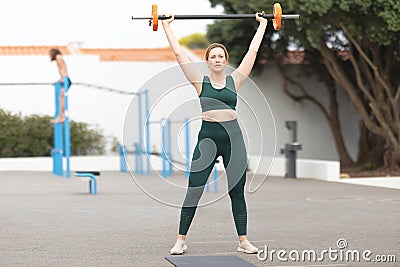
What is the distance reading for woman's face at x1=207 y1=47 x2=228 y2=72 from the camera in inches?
298

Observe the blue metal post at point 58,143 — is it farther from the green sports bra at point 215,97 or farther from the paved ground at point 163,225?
the green sports bra at point 215,97

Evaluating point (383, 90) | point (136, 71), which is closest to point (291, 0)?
point (383, 90)

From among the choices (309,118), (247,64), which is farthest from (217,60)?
(309,118)

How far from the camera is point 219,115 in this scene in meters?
7.46

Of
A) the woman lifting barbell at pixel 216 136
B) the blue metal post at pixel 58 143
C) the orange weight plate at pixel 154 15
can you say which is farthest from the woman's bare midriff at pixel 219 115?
the blue metal post at pixel 58 143

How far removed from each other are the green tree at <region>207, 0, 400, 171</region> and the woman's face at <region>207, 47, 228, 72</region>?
415 inches

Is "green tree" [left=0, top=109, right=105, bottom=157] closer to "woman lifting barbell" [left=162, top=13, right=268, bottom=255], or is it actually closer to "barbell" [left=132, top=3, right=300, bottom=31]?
"barbell" [left=132, top=3, right=300, bottom=31]

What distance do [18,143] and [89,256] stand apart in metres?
16.0

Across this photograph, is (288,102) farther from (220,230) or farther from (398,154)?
(220,230)

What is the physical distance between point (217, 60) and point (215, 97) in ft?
1.12

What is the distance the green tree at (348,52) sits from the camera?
1825cm

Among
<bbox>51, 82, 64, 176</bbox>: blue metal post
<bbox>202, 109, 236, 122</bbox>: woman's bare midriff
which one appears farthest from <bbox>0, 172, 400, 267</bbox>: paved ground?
<bbox>51, 82, 64, 176</bbox>: blue metal post

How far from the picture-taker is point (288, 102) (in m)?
25.2

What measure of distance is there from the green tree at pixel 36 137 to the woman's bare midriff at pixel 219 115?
15.3m
